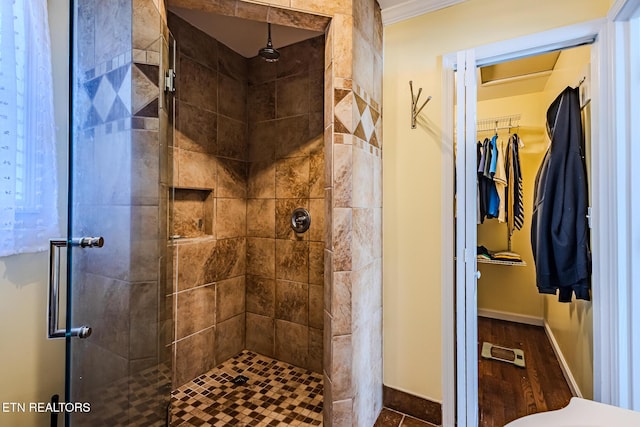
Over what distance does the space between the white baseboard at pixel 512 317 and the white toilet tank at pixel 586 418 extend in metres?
1.58

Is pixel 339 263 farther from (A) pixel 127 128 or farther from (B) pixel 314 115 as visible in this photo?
(B) pixel 314 115

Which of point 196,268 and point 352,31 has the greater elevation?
point 352,31

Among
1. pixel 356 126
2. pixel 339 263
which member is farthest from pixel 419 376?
pixel 356 126

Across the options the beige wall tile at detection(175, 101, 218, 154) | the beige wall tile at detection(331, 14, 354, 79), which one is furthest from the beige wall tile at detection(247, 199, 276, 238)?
the beige wall tile at detection(331, 14, 354, 79)

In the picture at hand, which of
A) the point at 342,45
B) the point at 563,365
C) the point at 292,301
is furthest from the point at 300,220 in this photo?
the point at 563,365

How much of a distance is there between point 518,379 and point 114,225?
267cm

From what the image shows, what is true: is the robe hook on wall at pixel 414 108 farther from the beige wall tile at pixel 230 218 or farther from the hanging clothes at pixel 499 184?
the beige wall tile at pixel 230 218

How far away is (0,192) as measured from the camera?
98 centimetres

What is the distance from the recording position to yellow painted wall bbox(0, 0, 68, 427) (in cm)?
109

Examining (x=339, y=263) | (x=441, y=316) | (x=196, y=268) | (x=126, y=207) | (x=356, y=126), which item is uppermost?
(x=356, y=126)

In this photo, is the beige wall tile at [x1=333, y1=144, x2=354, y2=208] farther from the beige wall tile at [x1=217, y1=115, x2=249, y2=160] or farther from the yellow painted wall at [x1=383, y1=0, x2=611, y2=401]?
the beige wall tile at [x1=217, y1=115, x2=249, y2=160]

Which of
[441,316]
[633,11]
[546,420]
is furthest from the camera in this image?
[441,316]

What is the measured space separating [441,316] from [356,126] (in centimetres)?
120

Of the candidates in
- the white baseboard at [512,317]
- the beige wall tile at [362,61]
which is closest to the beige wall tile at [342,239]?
the beige wall tile at [362,61]
